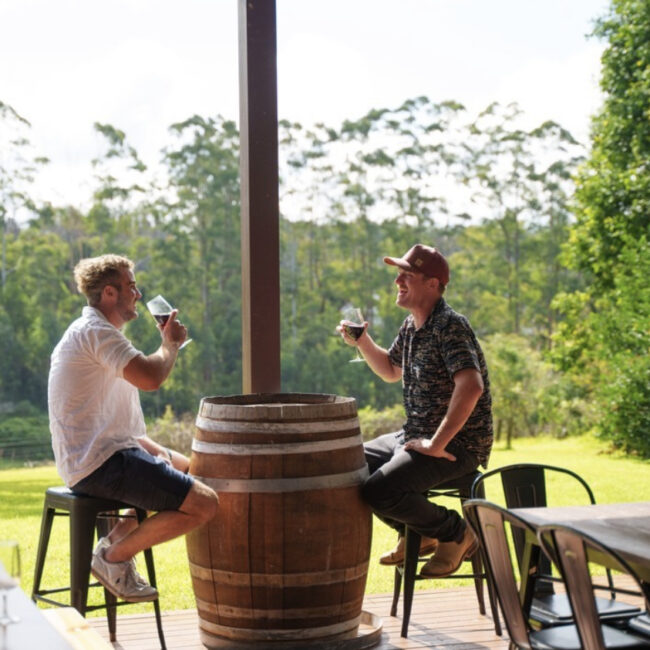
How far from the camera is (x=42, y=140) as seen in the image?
1335 centimetres

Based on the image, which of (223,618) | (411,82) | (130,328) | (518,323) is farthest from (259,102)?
(411,82)

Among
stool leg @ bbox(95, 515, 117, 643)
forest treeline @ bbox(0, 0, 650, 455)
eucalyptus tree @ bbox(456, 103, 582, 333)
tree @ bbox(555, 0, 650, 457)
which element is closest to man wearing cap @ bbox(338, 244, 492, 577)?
stool leg @ bbox(95, 515, 117, 643)

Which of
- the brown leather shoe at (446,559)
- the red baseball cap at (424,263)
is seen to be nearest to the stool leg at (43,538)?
the brown leather shoe at (446,559)

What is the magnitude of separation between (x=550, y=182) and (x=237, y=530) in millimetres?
12460

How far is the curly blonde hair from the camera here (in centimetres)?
320

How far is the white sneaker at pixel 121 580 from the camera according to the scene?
307 centimetres

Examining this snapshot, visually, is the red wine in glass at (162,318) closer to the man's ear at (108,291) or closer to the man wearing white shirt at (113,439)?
the man wearing white shirt at (113,439)

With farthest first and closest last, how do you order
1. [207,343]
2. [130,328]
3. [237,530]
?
[207,343]
[130,328]
[237,530]

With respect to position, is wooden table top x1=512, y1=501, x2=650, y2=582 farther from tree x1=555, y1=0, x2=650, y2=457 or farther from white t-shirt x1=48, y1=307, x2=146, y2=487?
tree x1=555, y1=0, x2=650, y2=457

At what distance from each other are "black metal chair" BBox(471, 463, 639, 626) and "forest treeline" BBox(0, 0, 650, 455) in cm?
952

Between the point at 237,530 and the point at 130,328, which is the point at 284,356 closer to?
the point at 130,328

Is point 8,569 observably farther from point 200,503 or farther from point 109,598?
point 109,598

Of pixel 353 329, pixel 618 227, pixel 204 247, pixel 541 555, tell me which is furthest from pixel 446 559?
pixel 204 247

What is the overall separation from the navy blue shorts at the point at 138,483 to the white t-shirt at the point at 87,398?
32mm
